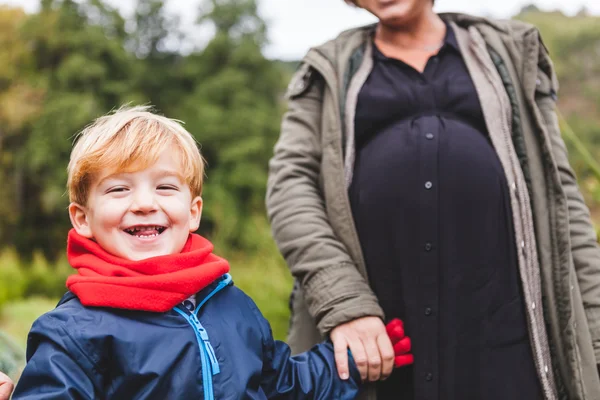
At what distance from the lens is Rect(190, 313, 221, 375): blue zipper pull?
1396 millimetres

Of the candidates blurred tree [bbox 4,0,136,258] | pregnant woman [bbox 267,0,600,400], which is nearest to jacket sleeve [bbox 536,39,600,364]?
pregnant woman [bbox 267,0,600,400]

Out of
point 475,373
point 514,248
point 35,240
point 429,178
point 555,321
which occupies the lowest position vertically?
point 35,240

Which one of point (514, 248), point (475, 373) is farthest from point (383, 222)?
point (475, 373)

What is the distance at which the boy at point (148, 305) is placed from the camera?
133 cm

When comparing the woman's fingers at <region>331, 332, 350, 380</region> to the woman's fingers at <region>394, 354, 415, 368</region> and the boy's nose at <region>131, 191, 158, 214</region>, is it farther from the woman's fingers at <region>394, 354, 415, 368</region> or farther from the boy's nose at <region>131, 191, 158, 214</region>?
the boy's nose at <region>131, 191, 158, 214</region>

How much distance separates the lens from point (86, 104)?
714 inches

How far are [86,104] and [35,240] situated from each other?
4033 mm

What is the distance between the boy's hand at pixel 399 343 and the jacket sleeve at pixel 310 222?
54 mm

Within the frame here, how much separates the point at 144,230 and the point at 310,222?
0.50m

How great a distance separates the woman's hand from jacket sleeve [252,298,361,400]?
0.02 metres

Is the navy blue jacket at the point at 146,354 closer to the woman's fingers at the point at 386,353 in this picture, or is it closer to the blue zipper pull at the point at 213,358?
the blue zipper pull at the point at 213,358

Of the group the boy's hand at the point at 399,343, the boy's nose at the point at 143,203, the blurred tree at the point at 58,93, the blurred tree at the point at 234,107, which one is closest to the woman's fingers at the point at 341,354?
the boy's hand at the point at 399,343

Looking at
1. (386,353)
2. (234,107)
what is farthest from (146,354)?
(234,107)

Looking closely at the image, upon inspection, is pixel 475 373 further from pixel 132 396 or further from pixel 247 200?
pixel 247 200
